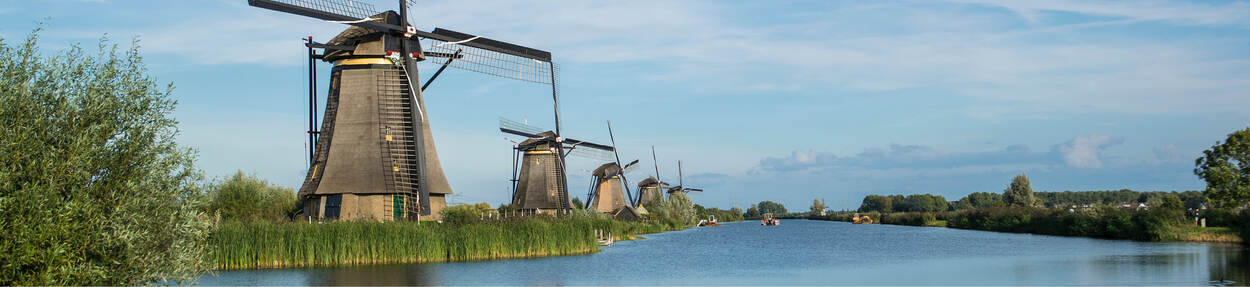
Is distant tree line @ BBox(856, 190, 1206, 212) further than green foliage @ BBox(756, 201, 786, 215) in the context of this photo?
No

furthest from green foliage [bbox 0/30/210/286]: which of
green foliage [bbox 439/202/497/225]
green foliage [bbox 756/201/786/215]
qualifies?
green foliage [bbox 756/201/786/215]

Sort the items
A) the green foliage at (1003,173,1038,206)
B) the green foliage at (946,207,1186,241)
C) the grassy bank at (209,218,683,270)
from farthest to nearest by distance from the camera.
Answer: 1. the green foliage at (1003,173,1038,206)
2. the green foliage at (946,207,1186,241)
3. the grassy bank at (209,218,683,270)

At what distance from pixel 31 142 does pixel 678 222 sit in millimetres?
55331

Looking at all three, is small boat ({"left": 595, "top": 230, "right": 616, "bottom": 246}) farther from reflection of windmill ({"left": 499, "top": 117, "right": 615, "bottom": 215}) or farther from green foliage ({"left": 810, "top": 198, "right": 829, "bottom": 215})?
green foliage ({"left": 810, "top": 198, "right": 829, "bottom": 215})

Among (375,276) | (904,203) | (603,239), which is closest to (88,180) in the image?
(375,276)

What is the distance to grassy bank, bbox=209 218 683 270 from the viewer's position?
1931cm

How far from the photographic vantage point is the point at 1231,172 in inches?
1107

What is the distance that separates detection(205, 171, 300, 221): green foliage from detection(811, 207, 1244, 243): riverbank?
99.6ft

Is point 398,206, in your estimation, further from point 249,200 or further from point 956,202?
point 956,202

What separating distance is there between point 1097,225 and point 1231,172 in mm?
10936

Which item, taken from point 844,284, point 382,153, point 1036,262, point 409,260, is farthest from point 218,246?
point 1036,262

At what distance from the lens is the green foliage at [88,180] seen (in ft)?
26.9

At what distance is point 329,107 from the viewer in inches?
1012

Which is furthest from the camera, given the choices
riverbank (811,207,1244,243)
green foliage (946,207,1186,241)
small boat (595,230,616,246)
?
green foliage (946,207,1186,241)
